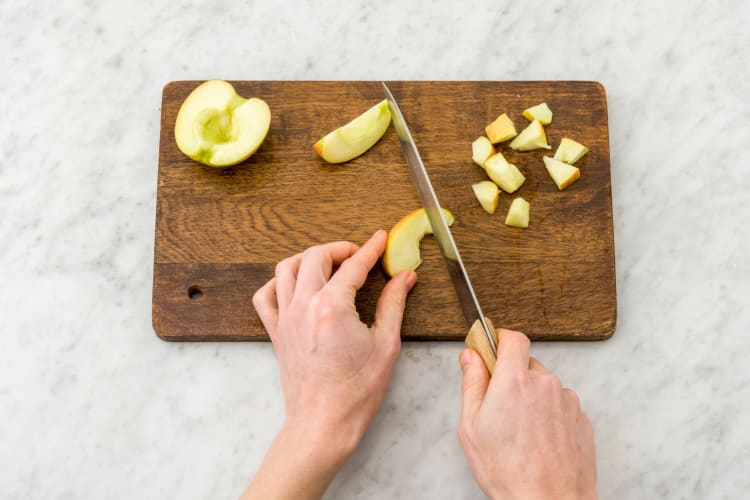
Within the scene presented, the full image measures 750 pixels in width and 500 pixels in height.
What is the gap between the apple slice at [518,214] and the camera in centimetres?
135

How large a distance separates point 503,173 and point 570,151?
0.47 ft

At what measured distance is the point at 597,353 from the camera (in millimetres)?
1383

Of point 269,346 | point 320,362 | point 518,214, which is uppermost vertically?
point 518,214

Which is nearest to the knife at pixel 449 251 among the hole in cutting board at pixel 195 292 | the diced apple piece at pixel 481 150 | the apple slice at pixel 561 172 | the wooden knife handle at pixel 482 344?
the wooden knife handle at pixel 482 344

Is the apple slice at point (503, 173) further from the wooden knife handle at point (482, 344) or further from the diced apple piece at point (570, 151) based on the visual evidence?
the wooden knife handle at point (482, 344)

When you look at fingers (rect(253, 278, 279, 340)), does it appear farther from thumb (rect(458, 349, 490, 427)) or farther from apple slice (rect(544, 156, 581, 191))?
apple slice (rect(544, 156, 581, 191))

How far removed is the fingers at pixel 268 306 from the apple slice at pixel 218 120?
0.25 m

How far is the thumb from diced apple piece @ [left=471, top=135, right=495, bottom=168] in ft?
1.28

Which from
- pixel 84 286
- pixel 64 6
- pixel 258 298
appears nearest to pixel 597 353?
pixel 258 298

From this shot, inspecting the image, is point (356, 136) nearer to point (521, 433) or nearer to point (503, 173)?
point (503, 173)

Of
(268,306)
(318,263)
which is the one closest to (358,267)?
(318,263)

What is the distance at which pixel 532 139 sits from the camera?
1380 mm

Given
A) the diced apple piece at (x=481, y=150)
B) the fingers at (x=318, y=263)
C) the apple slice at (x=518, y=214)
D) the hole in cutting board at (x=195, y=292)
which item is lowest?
the hole in cutting board at (x=195, y=292)

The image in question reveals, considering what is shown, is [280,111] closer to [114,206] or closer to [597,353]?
[114,206]
